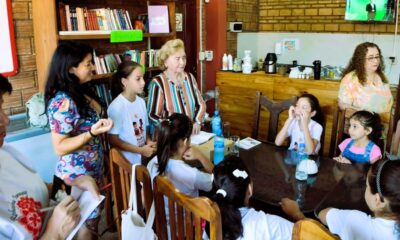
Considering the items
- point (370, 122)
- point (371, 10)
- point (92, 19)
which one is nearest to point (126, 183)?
point (370, 122)

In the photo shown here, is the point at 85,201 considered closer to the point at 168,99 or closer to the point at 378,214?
the point at 378,214

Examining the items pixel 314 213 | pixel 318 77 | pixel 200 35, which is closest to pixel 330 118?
pixel 318 77

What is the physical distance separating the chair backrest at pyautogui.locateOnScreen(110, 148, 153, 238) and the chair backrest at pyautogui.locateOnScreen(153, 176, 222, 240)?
0.04 m

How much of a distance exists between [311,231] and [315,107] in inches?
63.7

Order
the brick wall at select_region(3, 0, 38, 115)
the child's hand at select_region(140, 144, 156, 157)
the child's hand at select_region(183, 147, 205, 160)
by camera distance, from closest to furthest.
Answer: the child's hand at select_region(183, 147, 205, 160) < the child's hand at select_region(140, 144, 156, 157) < the brick wall at select_region(3, 0, 38, 115)

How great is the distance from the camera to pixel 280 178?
1.96m

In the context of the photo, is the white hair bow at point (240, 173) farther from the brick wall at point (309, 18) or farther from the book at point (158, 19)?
the brick wall at point (309, 18)

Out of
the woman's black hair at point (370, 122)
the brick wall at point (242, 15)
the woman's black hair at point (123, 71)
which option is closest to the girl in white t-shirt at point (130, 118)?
the woman's black hair at point (123, 71)

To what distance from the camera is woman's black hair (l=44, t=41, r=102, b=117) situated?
1.83 meters

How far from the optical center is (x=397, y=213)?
1314 millimetres

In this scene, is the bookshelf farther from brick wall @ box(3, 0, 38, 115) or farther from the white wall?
the white wall

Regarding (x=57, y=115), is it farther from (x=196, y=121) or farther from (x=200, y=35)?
(x=200, y=35)

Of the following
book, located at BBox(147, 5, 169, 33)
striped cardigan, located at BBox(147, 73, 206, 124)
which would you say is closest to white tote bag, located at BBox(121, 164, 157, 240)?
striped cardigan, located at BBox(147, 73, 206, 124)

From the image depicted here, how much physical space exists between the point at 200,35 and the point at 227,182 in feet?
10.8
